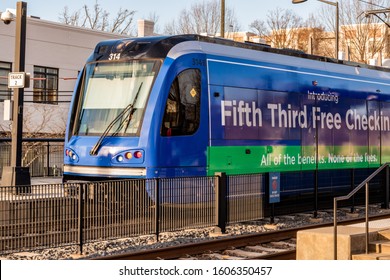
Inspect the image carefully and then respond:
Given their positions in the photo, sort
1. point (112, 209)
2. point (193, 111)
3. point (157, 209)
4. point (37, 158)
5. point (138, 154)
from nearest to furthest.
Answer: point (112, 209), point (157, 209), point (138, 154), point (193, 111), point (37, 158)

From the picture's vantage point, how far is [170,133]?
16281 mm

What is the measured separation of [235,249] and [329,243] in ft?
11.2

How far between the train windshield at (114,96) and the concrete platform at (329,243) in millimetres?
5783

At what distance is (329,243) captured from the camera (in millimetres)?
11039

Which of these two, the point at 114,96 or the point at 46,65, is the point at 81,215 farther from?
→ the point at 46,65

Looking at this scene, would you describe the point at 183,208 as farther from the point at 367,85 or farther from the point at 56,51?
the point at 56,51

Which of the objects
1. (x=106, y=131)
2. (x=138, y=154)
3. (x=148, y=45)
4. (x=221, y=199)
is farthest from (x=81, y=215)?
(x=148, y=45)

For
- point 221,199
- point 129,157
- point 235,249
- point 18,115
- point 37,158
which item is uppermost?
point 18,115

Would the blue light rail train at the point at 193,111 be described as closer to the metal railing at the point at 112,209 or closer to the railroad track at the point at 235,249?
the metal railing at the point at 112,209

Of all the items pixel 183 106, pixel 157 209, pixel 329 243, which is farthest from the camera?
pixel 183 106

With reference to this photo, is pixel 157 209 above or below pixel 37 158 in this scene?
below

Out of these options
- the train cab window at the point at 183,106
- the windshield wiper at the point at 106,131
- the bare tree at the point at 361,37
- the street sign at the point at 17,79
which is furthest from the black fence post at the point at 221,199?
the bare tree at the point at 361,37
